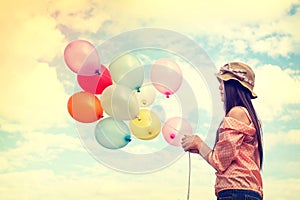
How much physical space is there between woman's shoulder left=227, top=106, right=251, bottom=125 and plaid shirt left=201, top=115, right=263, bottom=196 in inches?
0.7

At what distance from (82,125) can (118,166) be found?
0.25 metres

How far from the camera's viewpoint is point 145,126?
199cm

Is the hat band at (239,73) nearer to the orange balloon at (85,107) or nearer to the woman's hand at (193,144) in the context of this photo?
the woman's hand at (193,144)

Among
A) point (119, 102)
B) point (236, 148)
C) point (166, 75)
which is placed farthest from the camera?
point (166, 75)

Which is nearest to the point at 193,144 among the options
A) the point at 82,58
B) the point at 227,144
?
the point at 227,144

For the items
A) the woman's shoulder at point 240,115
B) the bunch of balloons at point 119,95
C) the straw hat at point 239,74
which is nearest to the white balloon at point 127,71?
the bunch of balloons at point 119,95

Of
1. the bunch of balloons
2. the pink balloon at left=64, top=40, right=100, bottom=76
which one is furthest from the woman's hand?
the pink balloon at left=64, top=40, right=100, bottom=76

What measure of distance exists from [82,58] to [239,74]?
28.6 inches

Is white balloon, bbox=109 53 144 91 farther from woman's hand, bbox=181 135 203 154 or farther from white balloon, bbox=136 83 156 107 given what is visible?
woman's hand, bbox=181 135 203 154

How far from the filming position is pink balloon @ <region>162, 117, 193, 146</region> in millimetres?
1932

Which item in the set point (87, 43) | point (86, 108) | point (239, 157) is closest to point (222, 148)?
point (239, 157)

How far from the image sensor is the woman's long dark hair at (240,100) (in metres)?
1.64

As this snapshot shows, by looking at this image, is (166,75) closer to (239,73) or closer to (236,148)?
(239,73)

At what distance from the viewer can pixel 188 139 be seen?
1669mm
